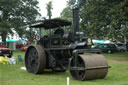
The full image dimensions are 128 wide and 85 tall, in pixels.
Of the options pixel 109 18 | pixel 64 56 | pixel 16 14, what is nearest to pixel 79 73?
pixel 64 56

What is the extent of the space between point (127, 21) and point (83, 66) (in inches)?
599

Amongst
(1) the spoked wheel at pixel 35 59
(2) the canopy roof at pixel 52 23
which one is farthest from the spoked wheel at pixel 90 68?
(2) the canopy roof at pixel 52 23

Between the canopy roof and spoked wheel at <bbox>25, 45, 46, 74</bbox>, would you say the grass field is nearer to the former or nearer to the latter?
spoked wheel at <bbox>25, 45, 46, 74</bbox>

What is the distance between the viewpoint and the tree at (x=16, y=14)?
3501 cm

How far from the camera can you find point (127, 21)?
74.2 feet

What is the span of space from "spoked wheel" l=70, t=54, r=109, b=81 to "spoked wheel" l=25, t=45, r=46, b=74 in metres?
1.81

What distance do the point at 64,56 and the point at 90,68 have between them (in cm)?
229

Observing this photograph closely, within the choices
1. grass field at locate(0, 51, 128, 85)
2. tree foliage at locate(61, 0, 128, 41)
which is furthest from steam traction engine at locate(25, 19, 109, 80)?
tree foliage at locate(61, 0, 128, 41)

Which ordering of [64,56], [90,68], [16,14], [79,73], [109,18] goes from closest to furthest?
[90,68] → [79,73] → [64,56] → [109,18] → [16,14]

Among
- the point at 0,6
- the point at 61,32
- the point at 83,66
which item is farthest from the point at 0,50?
the point at 0,6

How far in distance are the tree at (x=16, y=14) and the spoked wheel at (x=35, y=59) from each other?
2297 cm

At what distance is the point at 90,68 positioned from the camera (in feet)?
27.4

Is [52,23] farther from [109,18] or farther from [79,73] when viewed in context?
[109,18]

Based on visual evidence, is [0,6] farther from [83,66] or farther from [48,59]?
[83,66]
